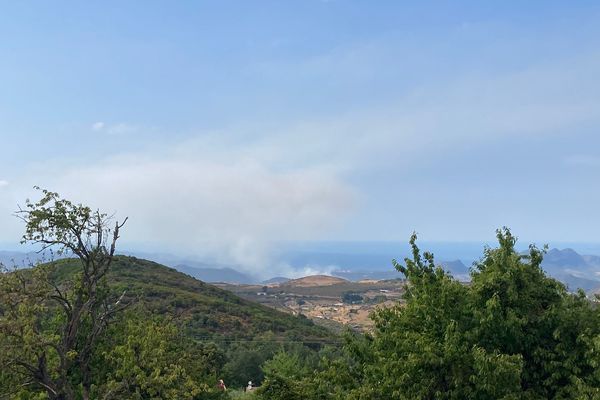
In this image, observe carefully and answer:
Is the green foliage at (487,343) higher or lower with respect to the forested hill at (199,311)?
higher

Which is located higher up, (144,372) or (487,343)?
(487,343)

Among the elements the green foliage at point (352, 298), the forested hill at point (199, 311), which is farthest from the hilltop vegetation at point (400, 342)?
the green foliage at point (352, 298)

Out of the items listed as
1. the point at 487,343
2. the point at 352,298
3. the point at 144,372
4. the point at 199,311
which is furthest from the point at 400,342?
the point at 352,298

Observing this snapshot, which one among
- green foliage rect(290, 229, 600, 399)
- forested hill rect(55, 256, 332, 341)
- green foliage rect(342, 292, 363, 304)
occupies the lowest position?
green foliage rect(342, 292, 363, 304)

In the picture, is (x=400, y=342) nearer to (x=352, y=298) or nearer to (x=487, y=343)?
(x=487, y=343)

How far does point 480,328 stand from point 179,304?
6975cm

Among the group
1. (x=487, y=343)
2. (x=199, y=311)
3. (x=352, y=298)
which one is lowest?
(x=352, y=298)

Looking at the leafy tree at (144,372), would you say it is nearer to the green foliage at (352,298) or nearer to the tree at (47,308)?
the tree at (47,308)

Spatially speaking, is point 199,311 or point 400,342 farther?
point 199,311

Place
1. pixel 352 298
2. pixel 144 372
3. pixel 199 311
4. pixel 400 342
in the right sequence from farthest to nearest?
pixel 352 298 → pixel 199 311 → pixel 144 372 → pixel 400 342

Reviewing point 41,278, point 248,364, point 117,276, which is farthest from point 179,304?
point 41,278

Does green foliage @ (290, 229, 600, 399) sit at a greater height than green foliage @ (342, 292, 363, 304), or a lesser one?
greater

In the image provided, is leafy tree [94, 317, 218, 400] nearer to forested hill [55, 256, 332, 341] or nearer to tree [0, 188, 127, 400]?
tree [0, 188, 127, 400]

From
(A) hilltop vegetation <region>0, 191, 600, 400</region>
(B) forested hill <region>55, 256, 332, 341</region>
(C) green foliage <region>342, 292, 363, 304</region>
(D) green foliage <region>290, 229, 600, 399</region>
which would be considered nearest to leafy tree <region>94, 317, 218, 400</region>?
(A) hilltop vegetation <region>0, 191, 600, 400</region>
